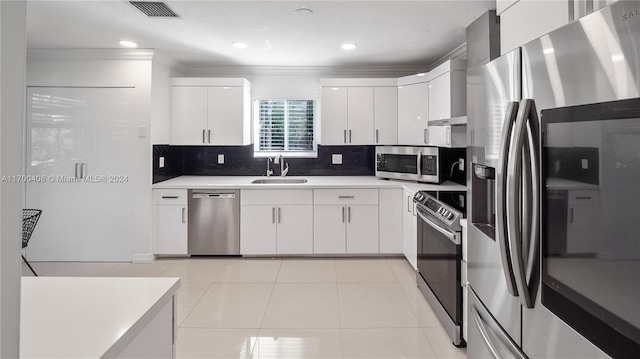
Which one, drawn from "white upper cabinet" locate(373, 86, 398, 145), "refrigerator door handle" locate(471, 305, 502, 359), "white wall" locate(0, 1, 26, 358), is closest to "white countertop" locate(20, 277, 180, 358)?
"white wall" locate(0, 1, 26, 358)

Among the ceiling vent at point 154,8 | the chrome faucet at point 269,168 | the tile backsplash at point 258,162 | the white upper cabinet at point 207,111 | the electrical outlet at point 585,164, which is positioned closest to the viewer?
the electrical outlet at point 585,164

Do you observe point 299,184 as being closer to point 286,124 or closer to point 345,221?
point 345,221

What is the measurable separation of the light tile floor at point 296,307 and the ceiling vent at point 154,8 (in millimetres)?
2286

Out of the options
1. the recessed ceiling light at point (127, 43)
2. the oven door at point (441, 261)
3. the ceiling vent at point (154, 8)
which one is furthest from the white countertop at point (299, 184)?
the ceiling vent at point (154, 8)

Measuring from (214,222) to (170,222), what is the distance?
487 millimetres

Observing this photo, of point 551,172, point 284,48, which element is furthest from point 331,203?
point 551,172

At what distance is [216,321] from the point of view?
8.62 feet

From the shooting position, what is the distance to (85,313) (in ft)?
2.90

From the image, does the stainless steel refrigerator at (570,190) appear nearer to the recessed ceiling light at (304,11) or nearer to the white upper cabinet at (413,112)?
the recessed ceiling light at (304,11)

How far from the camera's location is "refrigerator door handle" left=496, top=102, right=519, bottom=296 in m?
1.04

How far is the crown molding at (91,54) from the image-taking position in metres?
3.82

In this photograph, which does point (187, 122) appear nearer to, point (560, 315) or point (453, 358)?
point (453, 358)

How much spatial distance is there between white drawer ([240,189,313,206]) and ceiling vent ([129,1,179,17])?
75.0 inches

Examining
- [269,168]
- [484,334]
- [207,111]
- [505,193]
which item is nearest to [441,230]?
[484,334]
